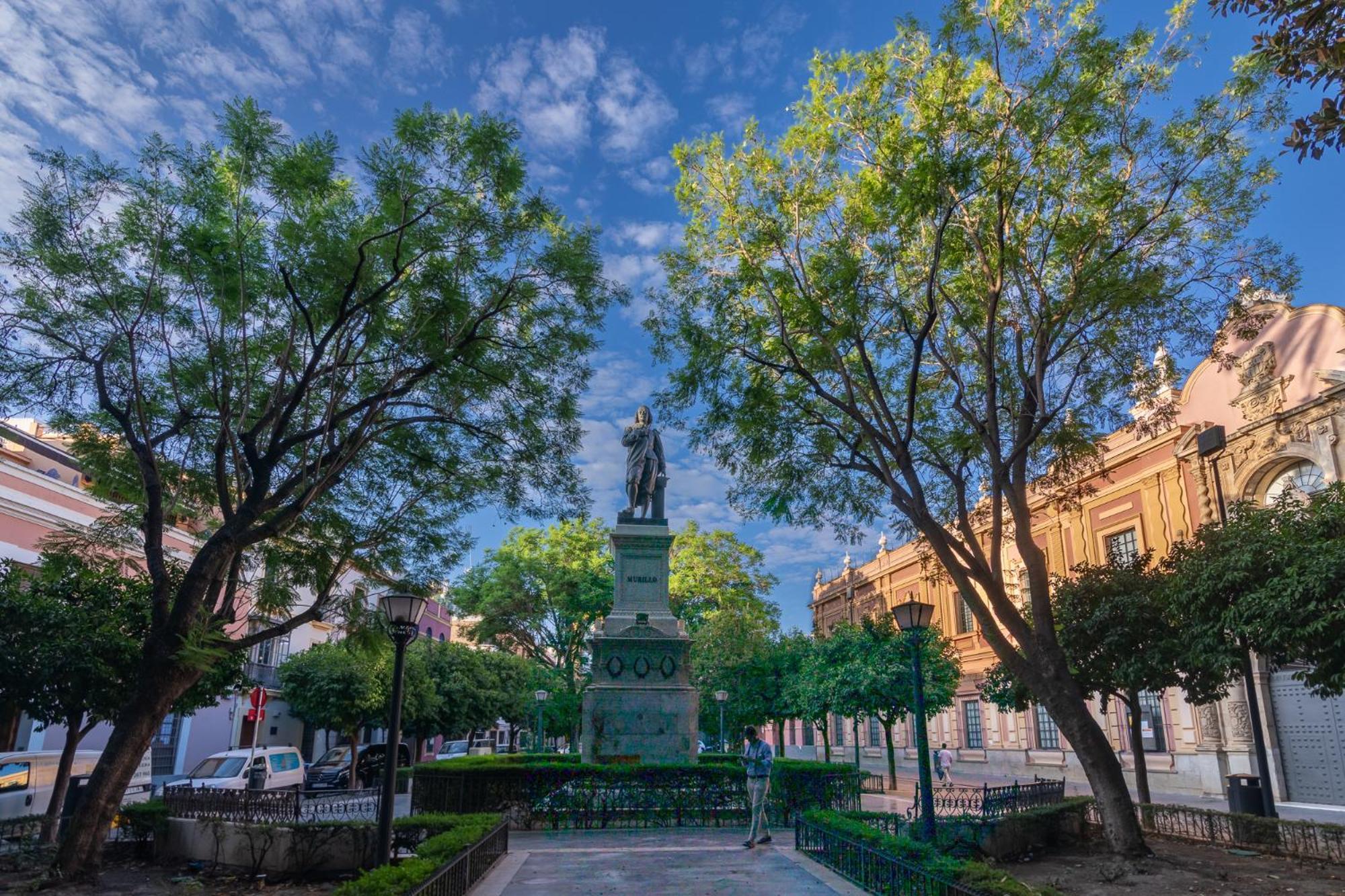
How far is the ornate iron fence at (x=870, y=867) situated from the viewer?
695cm

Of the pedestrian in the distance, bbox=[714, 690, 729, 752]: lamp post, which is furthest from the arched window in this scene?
bbox=[714, 690, 729, 752]: lamp post

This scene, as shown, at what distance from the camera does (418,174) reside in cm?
1123

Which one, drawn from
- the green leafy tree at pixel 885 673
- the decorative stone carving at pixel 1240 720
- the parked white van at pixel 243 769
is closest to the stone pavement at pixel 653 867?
the parked white van at pixel 243 769

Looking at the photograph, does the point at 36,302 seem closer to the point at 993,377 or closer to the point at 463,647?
the point at 993,377

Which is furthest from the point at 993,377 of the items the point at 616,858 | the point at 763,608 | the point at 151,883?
the point at 763,608

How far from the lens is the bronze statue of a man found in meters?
18.1

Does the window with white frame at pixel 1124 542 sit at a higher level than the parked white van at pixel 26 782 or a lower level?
higher

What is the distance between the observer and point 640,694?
1591cm

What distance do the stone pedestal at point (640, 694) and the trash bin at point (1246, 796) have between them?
30.5 ft

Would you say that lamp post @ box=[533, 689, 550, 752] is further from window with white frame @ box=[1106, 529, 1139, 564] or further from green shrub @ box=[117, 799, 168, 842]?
green shrub @ box=[117, 799, 168, 842]

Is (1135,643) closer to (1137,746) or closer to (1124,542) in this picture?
(1137,746)

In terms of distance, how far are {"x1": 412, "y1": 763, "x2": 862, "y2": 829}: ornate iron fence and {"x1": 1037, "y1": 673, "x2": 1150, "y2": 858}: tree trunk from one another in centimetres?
471

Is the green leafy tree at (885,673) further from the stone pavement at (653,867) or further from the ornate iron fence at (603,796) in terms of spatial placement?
the stone pavement at (653,867)

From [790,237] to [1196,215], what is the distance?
19.0 feet
